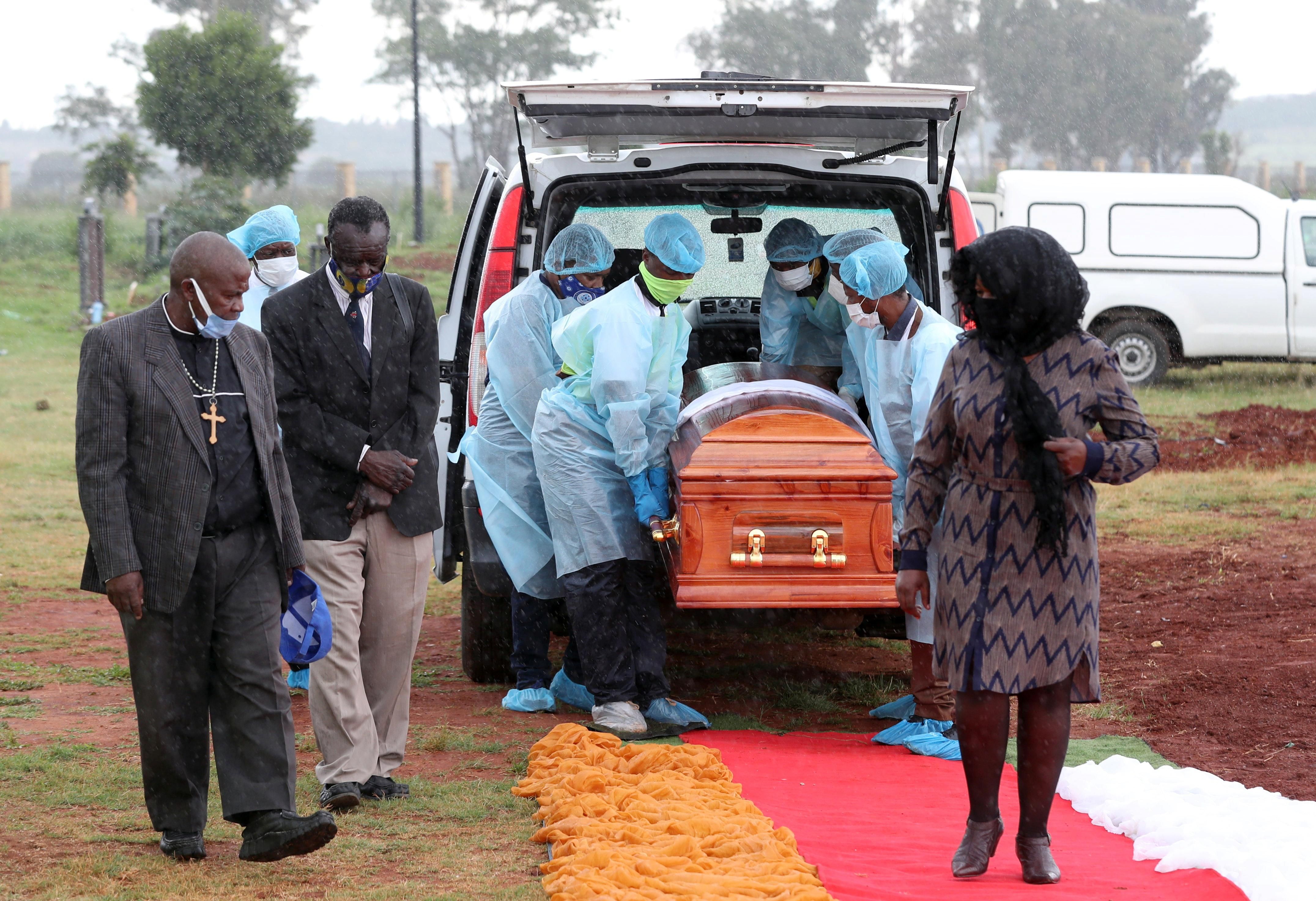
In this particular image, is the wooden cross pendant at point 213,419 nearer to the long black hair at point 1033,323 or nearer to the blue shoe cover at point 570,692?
the long black hair at point 1033,323

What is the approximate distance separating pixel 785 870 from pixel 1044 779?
2.24 ft

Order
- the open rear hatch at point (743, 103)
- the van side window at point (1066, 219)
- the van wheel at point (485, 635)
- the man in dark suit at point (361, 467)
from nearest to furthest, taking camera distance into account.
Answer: the man in dark suit at point (361, 467)
the open rear hatch at point (743, 103)
the van wheel at point (485, 635)
the van side window at point (1066, 219)

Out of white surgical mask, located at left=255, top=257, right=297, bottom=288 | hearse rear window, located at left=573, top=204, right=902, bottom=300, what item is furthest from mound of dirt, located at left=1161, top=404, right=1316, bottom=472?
white surgical mask, located at left=255, top=257, right=297, bottom=288

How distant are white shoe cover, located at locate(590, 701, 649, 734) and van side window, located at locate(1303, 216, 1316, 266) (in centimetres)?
1379

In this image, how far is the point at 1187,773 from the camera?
4.61m

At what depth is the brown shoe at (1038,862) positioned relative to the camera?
12.1ft

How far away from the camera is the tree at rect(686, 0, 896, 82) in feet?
156

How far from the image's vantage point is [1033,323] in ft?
12.1

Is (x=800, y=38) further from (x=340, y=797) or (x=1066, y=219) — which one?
(x=340, y=797)

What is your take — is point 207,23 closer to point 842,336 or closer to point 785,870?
point 842,336

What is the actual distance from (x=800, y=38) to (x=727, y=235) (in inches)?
1669

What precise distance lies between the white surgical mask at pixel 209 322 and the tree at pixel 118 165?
26099 millimetres

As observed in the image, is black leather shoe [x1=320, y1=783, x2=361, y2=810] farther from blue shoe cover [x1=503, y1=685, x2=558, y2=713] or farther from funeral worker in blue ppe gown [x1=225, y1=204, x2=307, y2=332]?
funeral worker in blue ppe gown [x1=225, y1=204, x2=307, y2=332]

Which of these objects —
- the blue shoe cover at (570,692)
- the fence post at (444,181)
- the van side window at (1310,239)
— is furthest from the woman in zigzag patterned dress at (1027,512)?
the fence post at (444,181)
